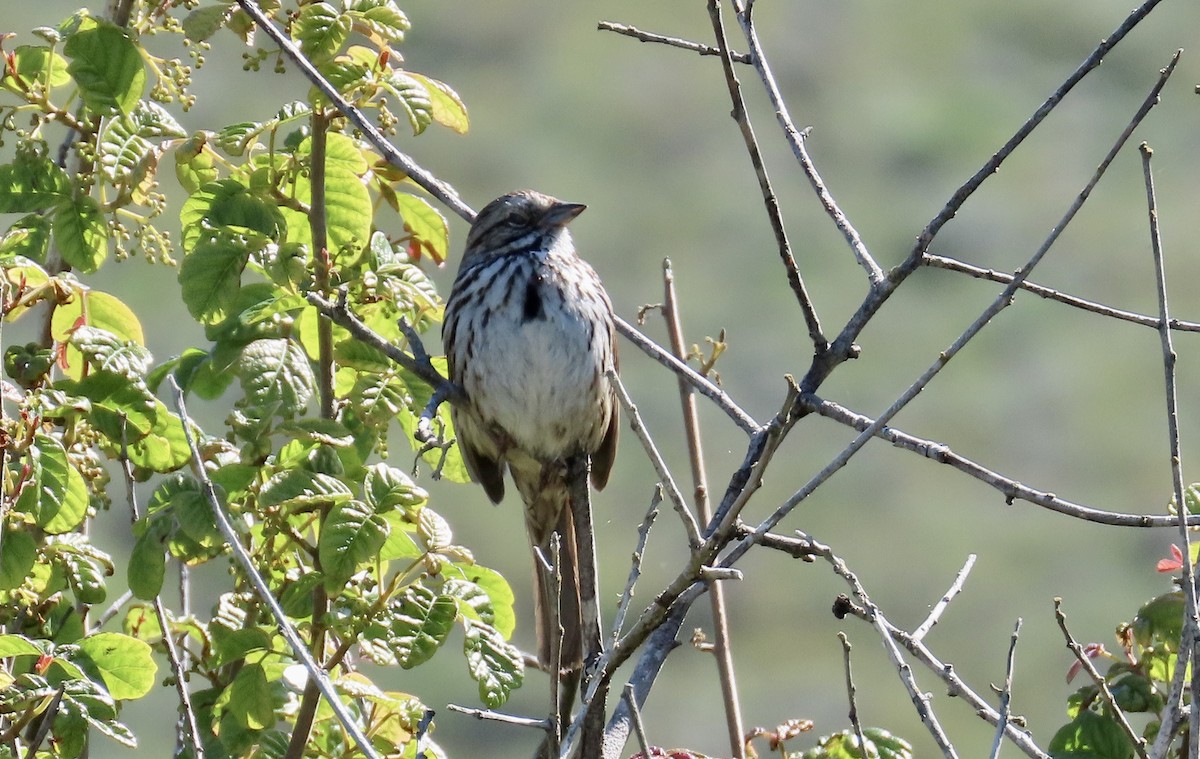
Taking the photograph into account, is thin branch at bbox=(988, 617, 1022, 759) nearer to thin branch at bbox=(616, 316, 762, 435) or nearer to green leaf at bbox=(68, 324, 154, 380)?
thin branch at bbox=(616, 316, 762, 435)

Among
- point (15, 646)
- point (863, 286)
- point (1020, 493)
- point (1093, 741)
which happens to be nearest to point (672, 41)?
point (1020, 493)

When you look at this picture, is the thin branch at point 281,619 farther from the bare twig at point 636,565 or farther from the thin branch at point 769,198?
the thin branch at point 769,198

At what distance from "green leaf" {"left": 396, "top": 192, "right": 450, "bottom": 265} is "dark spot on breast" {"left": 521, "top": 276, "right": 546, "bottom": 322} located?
31.0 inches

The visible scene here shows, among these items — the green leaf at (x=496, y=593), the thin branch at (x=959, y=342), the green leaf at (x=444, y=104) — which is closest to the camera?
the thin branch at (x=959, y=342)

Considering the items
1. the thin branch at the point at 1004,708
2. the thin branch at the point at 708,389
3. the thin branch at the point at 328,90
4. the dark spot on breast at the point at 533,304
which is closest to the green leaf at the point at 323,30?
the thin branch at the point at 328,90

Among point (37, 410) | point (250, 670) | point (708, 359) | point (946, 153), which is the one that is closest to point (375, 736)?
point (250, 670)

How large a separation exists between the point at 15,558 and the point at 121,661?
0.25 metres

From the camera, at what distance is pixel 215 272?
9.49 ft

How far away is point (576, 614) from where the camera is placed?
325 centimetres

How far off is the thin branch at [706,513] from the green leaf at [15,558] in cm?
123

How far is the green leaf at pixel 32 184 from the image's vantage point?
9.40 feet

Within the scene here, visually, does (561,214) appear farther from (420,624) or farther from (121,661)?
(121,661)

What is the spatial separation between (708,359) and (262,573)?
44.6 inches

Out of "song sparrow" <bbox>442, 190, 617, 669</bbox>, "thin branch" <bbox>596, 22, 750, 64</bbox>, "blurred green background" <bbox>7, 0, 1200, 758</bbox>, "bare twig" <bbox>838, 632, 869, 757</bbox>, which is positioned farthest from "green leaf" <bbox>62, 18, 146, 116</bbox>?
"blurred green background" <bbox>7, 0, 1200, 758</bbox>
